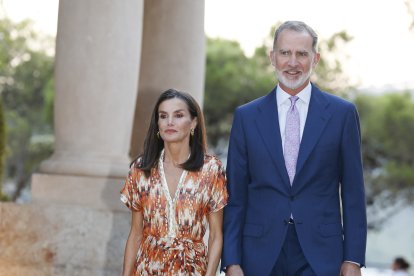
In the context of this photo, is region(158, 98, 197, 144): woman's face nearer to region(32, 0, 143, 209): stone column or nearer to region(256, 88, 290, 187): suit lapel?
region(256, 88, 290, 187): suit lapel

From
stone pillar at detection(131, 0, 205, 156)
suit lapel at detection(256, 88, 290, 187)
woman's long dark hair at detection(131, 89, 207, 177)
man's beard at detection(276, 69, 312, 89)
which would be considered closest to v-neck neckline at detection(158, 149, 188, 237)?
woman's long dark hair at detection(131, 89, 207, 177)

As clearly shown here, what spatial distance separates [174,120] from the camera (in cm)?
759

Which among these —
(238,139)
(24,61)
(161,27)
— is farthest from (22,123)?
(238,139)

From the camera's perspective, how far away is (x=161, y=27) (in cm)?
1438

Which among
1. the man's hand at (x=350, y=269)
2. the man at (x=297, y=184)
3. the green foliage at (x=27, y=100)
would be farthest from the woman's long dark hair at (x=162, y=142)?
the green foliage at (x=27, y=100)

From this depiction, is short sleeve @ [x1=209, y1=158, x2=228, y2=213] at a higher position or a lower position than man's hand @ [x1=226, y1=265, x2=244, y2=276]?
higher

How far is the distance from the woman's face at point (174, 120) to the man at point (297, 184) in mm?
430

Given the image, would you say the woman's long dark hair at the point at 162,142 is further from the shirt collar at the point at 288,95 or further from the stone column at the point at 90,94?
the stone column at the point at 90,94

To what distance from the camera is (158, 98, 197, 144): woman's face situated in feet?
24.8

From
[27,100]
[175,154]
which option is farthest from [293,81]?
[27,100]

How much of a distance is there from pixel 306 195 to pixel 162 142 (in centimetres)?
123

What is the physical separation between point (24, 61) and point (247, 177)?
49.9 m

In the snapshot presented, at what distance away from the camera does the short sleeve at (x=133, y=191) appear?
7617 mm

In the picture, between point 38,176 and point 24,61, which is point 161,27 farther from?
point 24,61
